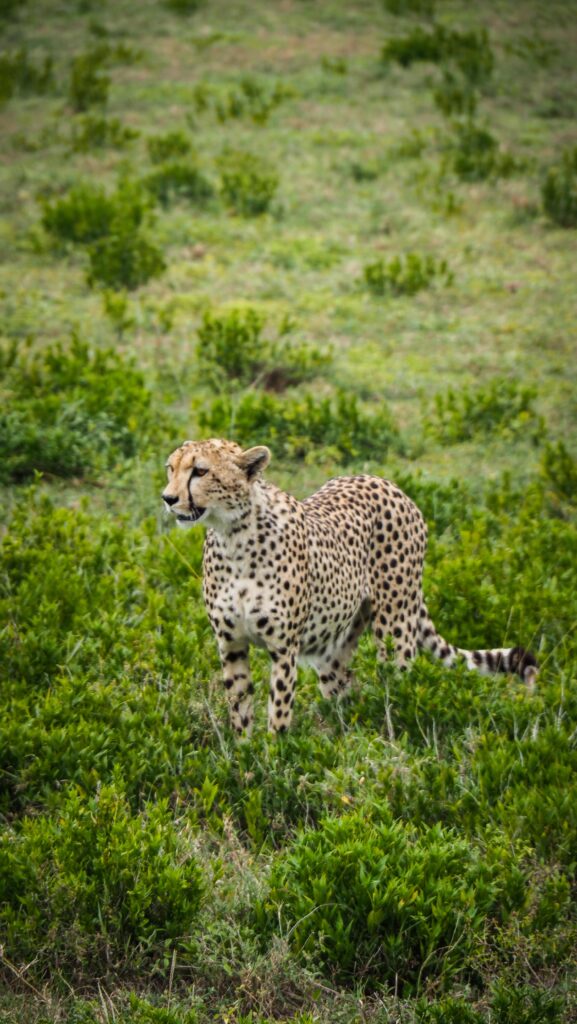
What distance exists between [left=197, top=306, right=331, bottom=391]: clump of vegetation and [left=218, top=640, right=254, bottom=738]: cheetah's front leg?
3854mm

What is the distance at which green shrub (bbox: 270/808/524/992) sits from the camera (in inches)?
129

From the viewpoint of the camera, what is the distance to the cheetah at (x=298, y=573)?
13.3 feet

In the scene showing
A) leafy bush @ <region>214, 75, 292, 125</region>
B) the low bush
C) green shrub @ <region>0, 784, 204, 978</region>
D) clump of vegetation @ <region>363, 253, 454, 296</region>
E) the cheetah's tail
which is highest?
leafy bush @ <region>214, 75, 292, 125</region>

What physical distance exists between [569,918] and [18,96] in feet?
39.8

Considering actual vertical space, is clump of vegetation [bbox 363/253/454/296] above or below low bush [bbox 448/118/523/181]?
below

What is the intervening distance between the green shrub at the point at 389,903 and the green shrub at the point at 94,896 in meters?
0.30

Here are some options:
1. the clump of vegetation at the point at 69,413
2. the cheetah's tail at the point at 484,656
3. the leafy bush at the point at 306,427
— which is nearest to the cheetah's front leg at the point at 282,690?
the cheetah's tail at the point at 484,656

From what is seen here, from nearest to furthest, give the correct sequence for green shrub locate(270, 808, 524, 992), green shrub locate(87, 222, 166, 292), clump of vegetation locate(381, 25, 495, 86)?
green shrub locate(270, 808, 524, 992)
green shrub locate(87, 222, 166, 292)
clump of vegetation locate(381, 25, 495, 86)

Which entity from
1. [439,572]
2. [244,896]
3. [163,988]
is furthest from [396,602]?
[163,988]

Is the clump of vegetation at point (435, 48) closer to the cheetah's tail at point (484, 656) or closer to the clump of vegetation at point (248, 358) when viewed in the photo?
the clump of vegetation at point (248, 358)

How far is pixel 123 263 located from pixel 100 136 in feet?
10.9

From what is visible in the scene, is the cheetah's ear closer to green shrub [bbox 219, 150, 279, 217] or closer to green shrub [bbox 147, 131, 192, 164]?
green shrub [bbox 219, 150, 279, 217]

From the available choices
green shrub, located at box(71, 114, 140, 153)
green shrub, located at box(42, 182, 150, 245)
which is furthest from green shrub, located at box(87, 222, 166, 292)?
green shrub, located at box(71, 114, 140, 153)

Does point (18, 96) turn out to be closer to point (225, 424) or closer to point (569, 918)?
point (225, 424)
